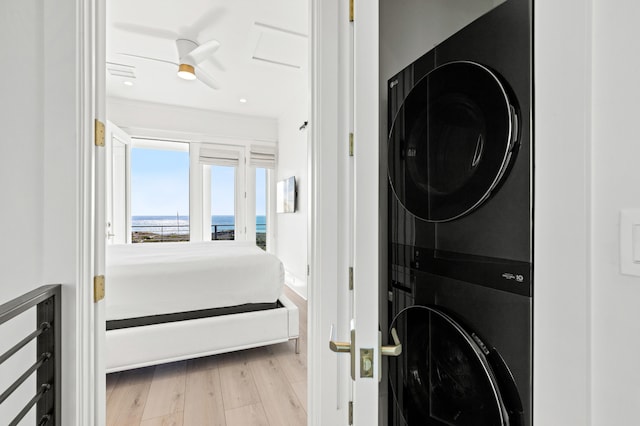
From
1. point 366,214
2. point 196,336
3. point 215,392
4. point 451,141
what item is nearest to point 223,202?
point 196,336

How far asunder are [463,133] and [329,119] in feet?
2.06

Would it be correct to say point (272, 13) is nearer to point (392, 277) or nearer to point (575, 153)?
point (392, 277)

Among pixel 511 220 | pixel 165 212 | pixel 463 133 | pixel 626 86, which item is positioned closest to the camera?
pixel 626 86

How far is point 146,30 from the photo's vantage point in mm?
2682

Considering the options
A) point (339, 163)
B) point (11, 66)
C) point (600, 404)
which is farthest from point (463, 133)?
point (11, 66)

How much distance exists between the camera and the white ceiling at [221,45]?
2.42m

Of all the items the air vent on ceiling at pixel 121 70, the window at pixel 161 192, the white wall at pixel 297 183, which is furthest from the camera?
the window at pixel 161 192

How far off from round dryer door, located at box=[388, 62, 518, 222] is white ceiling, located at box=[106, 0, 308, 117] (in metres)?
1.88

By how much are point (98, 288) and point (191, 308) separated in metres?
1.24

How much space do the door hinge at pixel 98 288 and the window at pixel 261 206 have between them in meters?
4.29

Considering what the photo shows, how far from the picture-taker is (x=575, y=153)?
647 mm

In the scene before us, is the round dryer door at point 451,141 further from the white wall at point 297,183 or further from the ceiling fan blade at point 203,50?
the white wall at point 297,183

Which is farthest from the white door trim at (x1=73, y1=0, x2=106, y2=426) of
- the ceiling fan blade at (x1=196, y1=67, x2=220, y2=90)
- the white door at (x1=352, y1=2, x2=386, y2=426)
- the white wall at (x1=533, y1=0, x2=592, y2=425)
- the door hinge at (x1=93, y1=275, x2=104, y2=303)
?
the ceiling fan blade at (x1=196, y1=67, x2=220, y2=90)

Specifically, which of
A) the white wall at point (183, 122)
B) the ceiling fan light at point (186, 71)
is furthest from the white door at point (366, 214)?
the white wall at point (183, 122)
